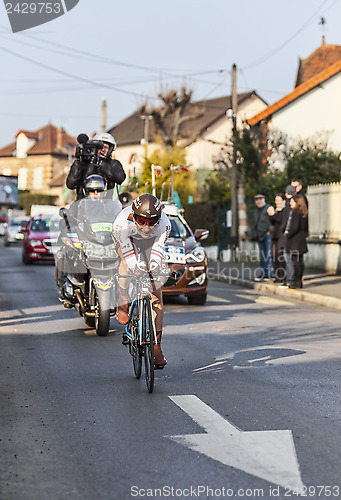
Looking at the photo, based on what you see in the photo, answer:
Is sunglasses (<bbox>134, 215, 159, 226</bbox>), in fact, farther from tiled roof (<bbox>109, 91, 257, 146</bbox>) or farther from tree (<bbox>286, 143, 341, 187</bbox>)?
tiled roof (<bbox>109, 91, 257, 146</bbox>)

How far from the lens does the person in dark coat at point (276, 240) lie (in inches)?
706

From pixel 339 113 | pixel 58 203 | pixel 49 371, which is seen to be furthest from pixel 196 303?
pixel 58 203

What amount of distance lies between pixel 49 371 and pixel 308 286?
1030cm

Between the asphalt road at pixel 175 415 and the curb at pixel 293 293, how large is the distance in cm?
317

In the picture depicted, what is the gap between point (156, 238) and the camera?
7.29 m

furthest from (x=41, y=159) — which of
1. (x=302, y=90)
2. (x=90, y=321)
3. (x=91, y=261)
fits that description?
(x=91, y=261)

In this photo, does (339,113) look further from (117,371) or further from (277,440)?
(277,440)

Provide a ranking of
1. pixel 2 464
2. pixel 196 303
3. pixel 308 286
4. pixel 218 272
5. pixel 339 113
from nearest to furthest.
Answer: pixel 2 464, pixel 196 303, pixel 308 286, pixel 218 272, pixel 339 113

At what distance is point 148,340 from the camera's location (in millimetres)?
7145

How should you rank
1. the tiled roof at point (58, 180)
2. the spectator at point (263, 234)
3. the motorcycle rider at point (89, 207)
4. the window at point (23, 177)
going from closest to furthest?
the motorcycle rider at point (89, 207) < the spectator at point (263, 234) < the tiled roof at point (58, 180) < the window at point (23, 177)

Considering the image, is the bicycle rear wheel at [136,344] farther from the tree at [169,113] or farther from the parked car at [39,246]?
the tree at [169,113]

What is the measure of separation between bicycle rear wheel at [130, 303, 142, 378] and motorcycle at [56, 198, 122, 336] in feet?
8.15

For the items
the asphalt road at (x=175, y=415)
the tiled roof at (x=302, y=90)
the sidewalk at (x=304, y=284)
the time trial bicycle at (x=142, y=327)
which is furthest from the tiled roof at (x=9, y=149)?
the time trial bicycle at (x=142, y=327)

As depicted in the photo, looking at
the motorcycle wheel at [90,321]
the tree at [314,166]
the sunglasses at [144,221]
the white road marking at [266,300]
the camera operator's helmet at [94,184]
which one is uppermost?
the tree at [314,166]
